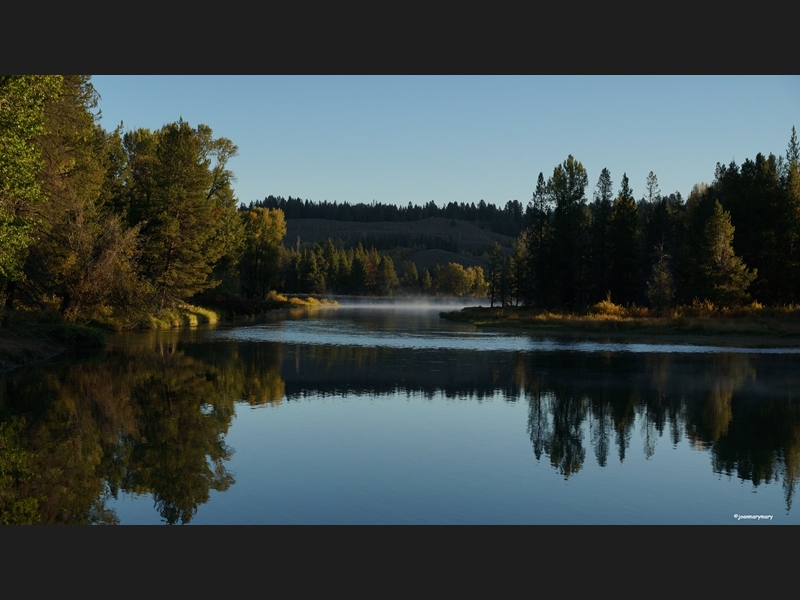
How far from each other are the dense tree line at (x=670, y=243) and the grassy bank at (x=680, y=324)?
9.27 ft

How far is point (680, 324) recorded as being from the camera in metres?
55.4

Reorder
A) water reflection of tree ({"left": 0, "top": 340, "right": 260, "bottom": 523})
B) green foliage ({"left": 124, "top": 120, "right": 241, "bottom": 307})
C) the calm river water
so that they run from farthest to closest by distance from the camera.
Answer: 1. green foliage ({"left": 124, "top": 120, "right": 241, "bottom": 307})
2. water reflection of tree ({"left": 0, "top": 340, "right": 260, "bottom": 523})
3. the calm river water

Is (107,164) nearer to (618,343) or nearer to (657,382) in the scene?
(618,343)

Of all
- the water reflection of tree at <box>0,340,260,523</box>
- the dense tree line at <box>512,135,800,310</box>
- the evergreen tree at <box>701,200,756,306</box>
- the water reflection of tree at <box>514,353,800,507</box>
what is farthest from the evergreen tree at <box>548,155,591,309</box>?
the water reflection of tree at <box>0,340,260,523</box>

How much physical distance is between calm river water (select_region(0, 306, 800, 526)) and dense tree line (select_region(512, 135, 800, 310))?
114 feet

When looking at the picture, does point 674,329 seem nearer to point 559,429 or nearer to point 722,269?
point 722,269

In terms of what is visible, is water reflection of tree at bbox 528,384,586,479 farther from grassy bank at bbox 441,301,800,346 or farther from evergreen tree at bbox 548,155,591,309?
evergreen tree at bbox 548,155,591,309

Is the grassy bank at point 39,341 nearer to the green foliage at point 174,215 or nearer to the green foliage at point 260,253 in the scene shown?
the green foliage at point 174,215

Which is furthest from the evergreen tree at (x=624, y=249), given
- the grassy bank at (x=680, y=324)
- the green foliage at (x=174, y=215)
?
the green foliage at (x=174, y=215)

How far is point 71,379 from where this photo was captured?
25.8 m

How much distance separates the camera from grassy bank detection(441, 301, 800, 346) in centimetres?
4959

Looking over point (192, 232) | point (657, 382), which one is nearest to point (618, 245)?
point (192, 232)

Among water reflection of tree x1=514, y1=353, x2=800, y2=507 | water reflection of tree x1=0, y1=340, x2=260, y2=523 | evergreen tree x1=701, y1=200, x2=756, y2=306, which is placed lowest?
water reflection of tree x1=0, y1=340, x2=260, y2=523

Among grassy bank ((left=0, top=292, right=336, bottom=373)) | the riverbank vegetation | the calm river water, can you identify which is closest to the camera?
the calm river water
